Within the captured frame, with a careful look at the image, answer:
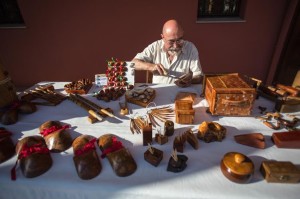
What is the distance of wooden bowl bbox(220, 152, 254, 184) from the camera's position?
2.90ft

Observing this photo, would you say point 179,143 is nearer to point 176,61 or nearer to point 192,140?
point 192,140

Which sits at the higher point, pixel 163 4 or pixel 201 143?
pixel 163 4

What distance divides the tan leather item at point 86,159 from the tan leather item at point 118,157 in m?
0.06

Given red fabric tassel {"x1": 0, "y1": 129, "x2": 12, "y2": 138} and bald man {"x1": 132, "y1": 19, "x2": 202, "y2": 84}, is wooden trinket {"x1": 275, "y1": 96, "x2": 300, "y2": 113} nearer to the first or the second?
bald man {"x1": 132, "y1": 19, "x2": 202, "y2": 84}

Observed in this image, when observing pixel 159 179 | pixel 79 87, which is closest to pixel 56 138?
pixel 159 179

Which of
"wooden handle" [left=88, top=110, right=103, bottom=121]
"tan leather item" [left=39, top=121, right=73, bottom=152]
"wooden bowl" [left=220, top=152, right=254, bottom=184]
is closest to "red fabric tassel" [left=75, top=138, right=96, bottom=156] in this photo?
"tan leather item" [left=39, top=121, right=73, bottom=152]

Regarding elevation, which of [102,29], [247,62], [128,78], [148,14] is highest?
[148,14]

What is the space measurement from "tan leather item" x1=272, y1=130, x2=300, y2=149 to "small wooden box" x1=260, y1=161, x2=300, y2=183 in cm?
21

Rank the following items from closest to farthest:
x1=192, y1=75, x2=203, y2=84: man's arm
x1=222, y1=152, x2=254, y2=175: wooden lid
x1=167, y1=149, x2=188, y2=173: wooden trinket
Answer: x1=222, y1=152, x2=254, y2=175: wooden lid < x1=167, y1=149, x2=188, y2=173: wooden trinket < x1=192, y1=75, x2=203, y2=84: man's arm

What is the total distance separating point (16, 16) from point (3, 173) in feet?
12.4

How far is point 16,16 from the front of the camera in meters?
3.62

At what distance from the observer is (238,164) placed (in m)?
0.92

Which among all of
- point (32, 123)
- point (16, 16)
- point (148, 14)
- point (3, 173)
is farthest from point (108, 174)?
point (16, 16)

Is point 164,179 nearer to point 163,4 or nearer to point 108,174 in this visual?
point 108,174
